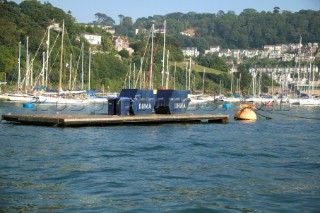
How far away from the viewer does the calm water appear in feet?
53.6

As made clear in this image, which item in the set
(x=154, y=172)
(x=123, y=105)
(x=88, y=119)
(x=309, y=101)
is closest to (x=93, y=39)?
(x=309, y=101)

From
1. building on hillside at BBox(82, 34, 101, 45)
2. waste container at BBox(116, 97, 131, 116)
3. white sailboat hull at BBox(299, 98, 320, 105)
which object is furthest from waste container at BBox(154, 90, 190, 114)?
building on hillside at BBox(82, 34, 101, 45)

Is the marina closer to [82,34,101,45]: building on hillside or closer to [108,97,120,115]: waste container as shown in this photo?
[108,97,120,115]: waste container

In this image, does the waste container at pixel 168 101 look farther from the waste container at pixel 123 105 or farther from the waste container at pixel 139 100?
the waste container at pixel 123 105

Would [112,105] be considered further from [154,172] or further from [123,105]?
[154,172]

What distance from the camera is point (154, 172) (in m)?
21.0

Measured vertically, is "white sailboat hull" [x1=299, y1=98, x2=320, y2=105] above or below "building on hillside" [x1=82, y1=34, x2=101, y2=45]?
below

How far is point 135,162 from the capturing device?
76.5ft

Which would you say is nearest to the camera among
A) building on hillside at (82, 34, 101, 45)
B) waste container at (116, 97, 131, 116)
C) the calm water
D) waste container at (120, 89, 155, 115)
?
the calm water

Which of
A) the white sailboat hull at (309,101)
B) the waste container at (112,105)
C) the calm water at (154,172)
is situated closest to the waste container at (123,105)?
the waste container at (112,105)

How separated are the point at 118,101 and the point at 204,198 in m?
24.6

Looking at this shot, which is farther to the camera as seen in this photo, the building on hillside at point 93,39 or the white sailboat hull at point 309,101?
the building on hillside at point 93,39

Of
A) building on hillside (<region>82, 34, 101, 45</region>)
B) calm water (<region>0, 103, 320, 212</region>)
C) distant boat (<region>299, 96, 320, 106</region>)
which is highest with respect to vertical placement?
building on hillside (<region>82, 34, 101, 45</region>)

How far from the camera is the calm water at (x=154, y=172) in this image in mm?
16328
